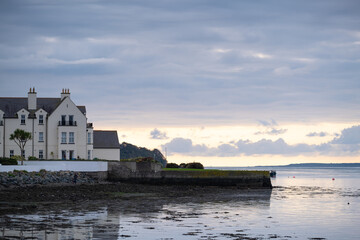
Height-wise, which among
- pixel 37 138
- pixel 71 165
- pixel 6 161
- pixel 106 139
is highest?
pixel 106 139

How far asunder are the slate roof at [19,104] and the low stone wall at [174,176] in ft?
56.2

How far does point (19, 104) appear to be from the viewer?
75.9 meters

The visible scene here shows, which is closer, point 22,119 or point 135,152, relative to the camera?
point 22,119

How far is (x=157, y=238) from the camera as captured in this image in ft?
82.9

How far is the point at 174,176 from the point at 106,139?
80.5 feet

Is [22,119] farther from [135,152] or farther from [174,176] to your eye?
[135,152]

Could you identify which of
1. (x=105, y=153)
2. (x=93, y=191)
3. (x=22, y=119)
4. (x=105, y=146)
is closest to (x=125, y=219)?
(x=93, y=191)

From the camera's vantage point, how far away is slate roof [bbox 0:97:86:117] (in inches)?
2936

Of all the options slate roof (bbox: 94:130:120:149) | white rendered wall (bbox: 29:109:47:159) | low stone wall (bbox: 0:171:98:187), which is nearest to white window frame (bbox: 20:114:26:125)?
white rendered wall (bbox: 29:109:47:159)

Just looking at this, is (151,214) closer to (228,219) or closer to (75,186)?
(228,219)

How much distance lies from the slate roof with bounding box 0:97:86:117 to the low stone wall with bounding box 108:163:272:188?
1712cm

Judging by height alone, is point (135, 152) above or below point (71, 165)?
above

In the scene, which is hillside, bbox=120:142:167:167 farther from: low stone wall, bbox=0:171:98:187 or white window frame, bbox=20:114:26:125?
low stone wall, bbox=0:171:98:187

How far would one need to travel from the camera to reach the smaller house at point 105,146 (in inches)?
3290
